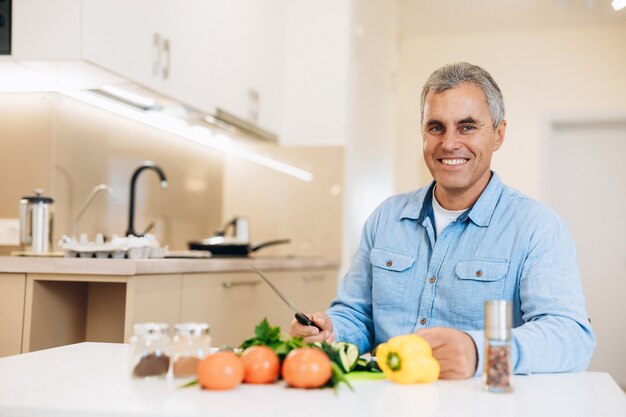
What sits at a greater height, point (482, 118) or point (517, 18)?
point (517, 18)

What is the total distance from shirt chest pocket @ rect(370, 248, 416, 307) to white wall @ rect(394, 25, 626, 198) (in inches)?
194

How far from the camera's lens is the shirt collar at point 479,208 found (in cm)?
188

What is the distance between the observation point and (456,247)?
1.88m

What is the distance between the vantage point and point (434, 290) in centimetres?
187

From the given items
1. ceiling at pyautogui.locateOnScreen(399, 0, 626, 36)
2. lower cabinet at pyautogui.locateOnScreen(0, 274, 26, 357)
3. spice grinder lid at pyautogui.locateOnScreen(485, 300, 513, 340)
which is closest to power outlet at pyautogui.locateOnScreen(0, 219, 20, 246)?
lower cabinet at pyautogui.locateOnScreen(0, 274, 26, 357)

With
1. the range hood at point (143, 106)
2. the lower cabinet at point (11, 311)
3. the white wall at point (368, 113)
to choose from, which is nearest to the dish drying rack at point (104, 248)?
the lower cabinet at point (11, 311)

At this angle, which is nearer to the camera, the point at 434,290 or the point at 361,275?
the point at 434,290

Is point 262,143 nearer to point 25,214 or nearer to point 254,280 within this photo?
point 254,280

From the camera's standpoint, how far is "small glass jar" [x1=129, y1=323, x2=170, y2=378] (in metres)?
1.14

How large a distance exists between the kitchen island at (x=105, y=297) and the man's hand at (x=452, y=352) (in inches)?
50.3

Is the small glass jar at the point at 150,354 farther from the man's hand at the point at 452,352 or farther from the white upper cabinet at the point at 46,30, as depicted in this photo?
the white upper cabinet at the point at 46,30

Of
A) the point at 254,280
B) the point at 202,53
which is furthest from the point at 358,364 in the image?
the point at 202,53

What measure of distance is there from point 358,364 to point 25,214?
1844mm

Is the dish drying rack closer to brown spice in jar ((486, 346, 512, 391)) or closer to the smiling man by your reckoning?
the smiling man
